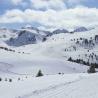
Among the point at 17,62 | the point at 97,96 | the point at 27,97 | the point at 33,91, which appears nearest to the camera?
the point at 97,96

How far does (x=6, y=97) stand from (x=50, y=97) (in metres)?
4.01

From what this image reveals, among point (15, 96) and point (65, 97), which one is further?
point (15, 96)

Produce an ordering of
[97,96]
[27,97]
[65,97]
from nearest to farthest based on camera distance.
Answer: [97,96] → [65,97] → [27,97]

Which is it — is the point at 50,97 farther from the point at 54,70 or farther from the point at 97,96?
the point at 54,70

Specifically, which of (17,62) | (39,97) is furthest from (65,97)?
(17,62)

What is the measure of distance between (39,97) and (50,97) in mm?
1093

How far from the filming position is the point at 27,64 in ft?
646

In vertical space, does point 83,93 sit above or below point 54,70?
above

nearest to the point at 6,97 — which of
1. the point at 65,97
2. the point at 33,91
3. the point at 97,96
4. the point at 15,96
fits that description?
the point at 15,96

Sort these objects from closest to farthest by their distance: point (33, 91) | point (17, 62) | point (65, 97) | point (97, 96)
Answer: point (97, 96) < point (65, 97) < point (33, 91) < point (17, 62)

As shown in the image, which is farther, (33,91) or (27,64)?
(27,64)

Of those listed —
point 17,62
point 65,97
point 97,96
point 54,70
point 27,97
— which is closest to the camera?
point 97,96

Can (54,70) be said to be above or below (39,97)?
below

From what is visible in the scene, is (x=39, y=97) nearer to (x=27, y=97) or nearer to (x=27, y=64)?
Answer: (x=27, y=97)
